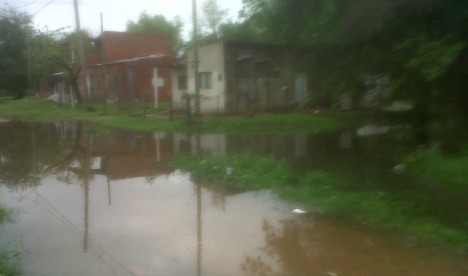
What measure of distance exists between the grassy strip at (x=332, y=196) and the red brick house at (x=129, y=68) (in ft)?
74.1

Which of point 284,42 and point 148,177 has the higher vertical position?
point 284,42

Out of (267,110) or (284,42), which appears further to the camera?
(267,110)

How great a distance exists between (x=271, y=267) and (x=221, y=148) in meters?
10.6

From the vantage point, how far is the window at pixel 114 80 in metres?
42.5

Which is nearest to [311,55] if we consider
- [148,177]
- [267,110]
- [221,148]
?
[221,148]

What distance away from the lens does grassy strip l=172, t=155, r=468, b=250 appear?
7.63 m

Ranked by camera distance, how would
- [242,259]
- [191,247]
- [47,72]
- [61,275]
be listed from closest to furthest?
[61,275]
[242,259]
[191,247]
[47,72]

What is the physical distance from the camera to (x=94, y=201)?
34.8 ft

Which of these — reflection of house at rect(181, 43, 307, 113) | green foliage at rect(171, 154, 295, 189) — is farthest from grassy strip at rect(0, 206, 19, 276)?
reflection of house at rect(181, 43, 307, 113)

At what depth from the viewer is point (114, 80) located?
43.2 m

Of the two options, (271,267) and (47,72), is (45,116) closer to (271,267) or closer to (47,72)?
(47,72)

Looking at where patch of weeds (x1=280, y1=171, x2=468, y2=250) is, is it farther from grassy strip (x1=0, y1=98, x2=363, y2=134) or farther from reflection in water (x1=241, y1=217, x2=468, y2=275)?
grassy strip (x1=0, y1=98, x2=363, y2=134)

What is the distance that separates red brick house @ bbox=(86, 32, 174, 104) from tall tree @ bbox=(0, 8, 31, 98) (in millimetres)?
14648

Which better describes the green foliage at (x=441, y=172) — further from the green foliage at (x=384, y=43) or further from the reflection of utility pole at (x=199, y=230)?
the reflection of utility pole at (x=199, y=230)
